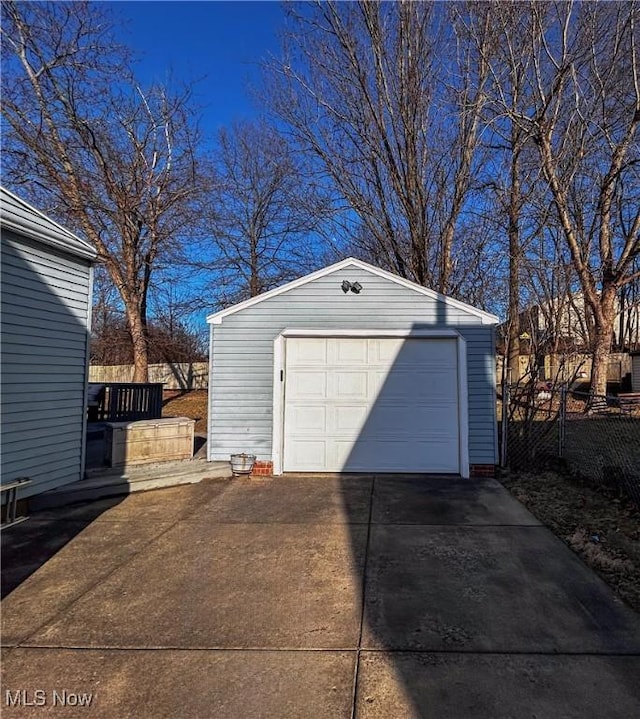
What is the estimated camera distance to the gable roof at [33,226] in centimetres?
489

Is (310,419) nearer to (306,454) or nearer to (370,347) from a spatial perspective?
(306,454)

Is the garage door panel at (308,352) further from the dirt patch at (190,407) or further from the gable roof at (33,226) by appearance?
the dirt patch at (190,407)

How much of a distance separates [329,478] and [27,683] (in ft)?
16.1

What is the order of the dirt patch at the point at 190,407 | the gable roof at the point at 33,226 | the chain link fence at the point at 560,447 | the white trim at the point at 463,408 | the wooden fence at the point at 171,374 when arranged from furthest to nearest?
the wooden fence at the point at 171,374 → the dirt patch at the point at 190,407 → the white trim at the point at 463,408 → the chain link fence at the point at 560,447 → the gable roof at the point at 33,226

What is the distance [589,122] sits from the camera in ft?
41.4

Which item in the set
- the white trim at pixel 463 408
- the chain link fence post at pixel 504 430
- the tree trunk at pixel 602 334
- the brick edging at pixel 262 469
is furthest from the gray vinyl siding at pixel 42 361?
the tree trunk at pixel 602 334

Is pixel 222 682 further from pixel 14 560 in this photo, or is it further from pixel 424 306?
pixel 424 306

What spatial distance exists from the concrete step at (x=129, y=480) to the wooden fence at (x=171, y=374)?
14623mm

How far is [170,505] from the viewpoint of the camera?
18.4ft

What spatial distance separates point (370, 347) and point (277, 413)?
173 cm

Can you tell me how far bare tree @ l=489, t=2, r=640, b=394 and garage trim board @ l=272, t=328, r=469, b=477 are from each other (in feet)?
25.8

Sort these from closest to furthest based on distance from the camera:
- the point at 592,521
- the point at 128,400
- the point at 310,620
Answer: the point at 310,620
the point at 592,521
the point at 128,400

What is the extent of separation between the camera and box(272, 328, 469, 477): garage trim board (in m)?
7.05

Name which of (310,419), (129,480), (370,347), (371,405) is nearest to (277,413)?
(310,419)
